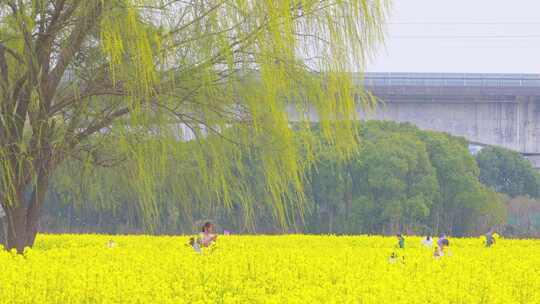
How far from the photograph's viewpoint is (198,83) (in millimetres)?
11281

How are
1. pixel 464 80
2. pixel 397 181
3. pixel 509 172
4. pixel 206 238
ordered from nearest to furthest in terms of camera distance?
1. pixel 206 238
2. pixel 397 181
3. pixel 464 80
4. pixel 509 172

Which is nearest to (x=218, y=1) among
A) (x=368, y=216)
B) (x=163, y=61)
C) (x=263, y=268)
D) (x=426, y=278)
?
(x=163, y=61)

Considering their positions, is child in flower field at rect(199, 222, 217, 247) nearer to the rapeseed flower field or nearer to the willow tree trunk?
the rapeseed flower field

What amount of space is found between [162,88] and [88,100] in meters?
1.03

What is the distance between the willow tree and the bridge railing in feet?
130

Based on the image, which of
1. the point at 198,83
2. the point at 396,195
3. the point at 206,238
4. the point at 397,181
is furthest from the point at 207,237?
Result: the point at 396,195

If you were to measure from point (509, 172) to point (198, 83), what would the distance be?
5028 cm

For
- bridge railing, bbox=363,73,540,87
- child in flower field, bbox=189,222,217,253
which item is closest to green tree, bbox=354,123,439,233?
bridge railing, bbox=363,73,540,87

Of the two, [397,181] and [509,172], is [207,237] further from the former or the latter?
[509,172]

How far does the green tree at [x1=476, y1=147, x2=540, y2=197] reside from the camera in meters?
59.3

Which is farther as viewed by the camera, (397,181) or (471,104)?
(471,104)

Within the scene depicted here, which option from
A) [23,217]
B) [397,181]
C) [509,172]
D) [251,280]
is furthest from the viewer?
[509,172]

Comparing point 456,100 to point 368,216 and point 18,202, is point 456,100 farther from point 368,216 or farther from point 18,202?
point 18,202

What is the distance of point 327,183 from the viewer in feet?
158
